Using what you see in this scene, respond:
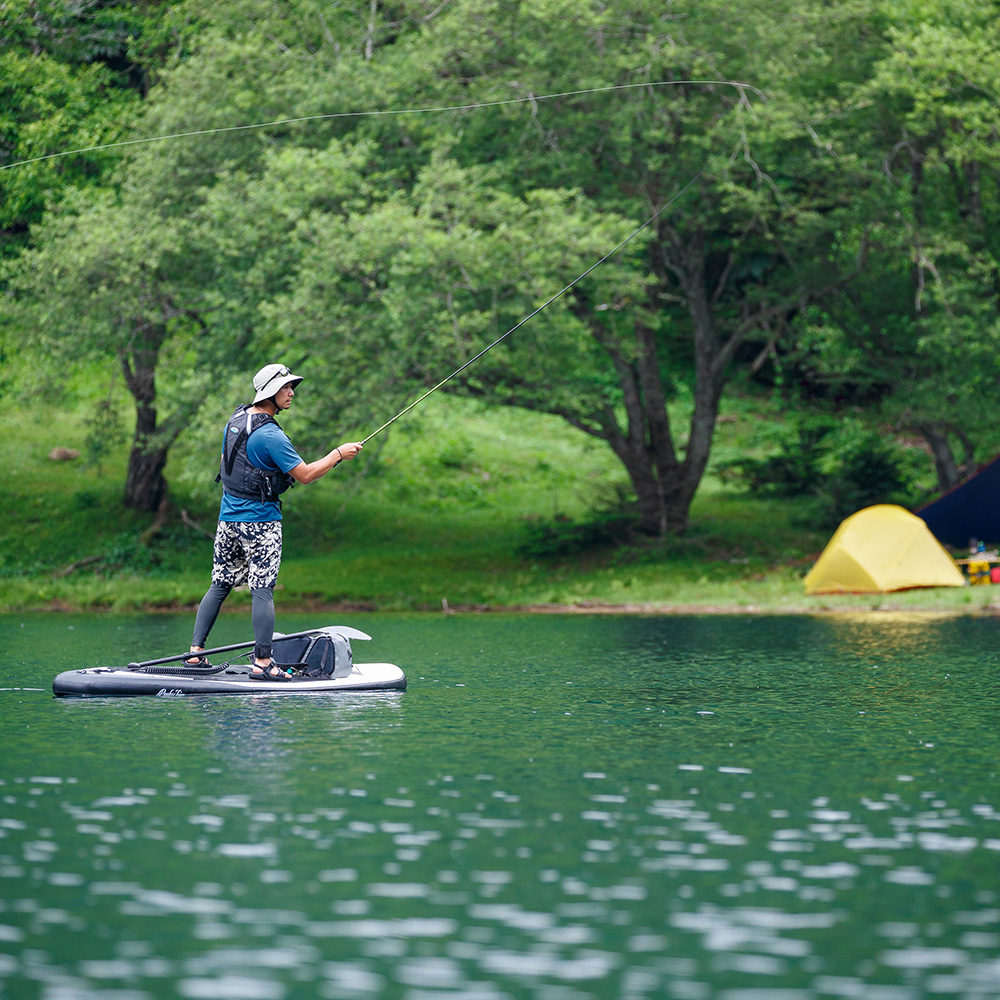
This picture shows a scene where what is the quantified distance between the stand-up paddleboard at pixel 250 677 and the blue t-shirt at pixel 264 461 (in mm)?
851

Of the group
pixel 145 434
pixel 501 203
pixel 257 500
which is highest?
pixel 501 203

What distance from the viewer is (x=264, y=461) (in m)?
9.47

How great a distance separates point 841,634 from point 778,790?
8.36m

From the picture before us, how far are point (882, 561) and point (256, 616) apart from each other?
11935 millimetres

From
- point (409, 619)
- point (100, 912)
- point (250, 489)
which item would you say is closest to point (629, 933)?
point (100, 912)

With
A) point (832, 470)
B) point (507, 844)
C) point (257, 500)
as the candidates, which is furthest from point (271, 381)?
point (832, 470)

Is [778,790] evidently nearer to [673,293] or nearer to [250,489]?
[250,489]

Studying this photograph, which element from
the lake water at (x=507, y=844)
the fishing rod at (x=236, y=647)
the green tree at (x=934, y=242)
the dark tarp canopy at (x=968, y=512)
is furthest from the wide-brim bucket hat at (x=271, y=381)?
the dark tarp canopy at (x=968, y=512)

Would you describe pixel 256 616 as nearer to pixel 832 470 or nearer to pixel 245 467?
pixel 245 467

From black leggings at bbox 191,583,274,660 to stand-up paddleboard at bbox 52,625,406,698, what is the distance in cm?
13

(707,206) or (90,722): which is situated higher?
(707,206)

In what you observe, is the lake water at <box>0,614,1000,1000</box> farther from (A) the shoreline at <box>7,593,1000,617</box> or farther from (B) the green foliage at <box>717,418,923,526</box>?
(B) the green foliage at <box>717,418,923,526</box>

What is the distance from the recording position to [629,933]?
14.2 feet

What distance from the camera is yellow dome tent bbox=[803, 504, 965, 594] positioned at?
19.2 metres
